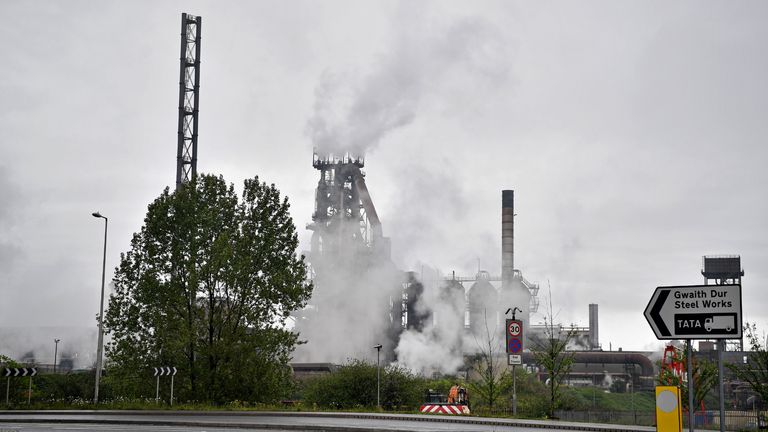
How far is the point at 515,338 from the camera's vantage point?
36.9 m

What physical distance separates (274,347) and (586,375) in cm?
7250

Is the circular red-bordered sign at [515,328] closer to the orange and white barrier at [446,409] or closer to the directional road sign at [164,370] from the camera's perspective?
the orange and white barrier at [446,409]

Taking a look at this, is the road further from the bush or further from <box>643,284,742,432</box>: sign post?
the bush

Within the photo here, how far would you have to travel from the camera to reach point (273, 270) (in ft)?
135

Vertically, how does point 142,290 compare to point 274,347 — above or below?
above

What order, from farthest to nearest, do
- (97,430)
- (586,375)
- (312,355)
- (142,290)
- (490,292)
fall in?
(490,292) → (586,375) → (312,355) → (142,290) → (97,430)

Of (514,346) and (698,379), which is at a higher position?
(514,346)

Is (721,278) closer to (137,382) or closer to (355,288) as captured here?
(355,288)

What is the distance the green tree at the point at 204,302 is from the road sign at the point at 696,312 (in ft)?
103

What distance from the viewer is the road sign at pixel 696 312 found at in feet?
28.9

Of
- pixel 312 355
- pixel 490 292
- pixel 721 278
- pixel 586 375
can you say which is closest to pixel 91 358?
pixel 312 355

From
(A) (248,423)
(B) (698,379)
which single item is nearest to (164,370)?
(A) (248,423)

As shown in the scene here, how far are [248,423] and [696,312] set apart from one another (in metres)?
18.4

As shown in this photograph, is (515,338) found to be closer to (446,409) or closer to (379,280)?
(446,409)
